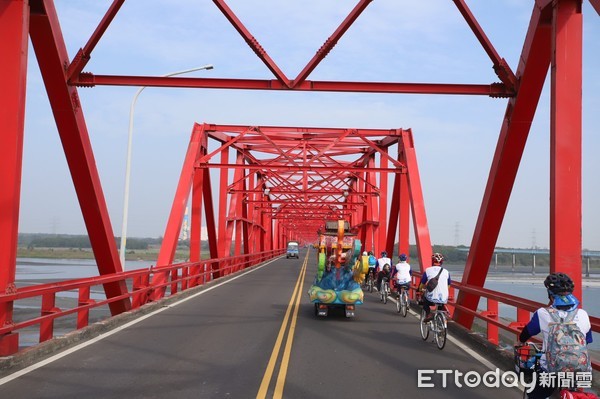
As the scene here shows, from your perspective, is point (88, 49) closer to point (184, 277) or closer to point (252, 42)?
point (252, 42)

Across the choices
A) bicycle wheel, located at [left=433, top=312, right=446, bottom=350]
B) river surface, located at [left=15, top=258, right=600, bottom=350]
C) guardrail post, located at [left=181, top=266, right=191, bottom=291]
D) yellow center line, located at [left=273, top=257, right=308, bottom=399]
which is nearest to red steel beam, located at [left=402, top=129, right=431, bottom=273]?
river surface, located at [left=15, top=258, right=600, bottom=350]

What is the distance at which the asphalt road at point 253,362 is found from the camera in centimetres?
686

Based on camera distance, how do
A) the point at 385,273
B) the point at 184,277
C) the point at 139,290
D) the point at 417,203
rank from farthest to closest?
the point at 417,203 → the point at 184,277 → the point at 385,273 → the point at 139,290

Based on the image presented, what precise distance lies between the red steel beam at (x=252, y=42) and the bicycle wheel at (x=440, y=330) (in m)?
5.37

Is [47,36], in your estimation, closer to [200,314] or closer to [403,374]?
[200,314]

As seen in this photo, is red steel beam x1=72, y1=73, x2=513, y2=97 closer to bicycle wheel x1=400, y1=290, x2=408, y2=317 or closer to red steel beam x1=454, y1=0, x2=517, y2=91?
red steel beam x1=454, y1=0, x2=517, y2=91

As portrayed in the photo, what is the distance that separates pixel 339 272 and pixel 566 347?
32.3 feet

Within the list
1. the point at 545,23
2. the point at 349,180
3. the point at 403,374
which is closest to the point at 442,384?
the point at 403,374

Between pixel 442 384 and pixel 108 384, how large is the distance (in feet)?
13.5

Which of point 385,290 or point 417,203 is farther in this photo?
point 417,203

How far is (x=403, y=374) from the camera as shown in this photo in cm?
802

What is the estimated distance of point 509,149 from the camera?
38.4 ft

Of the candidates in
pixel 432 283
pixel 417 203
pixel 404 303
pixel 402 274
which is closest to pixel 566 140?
pixel 432 283

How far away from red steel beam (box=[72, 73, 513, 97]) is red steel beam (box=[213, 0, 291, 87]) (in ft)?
0.87
